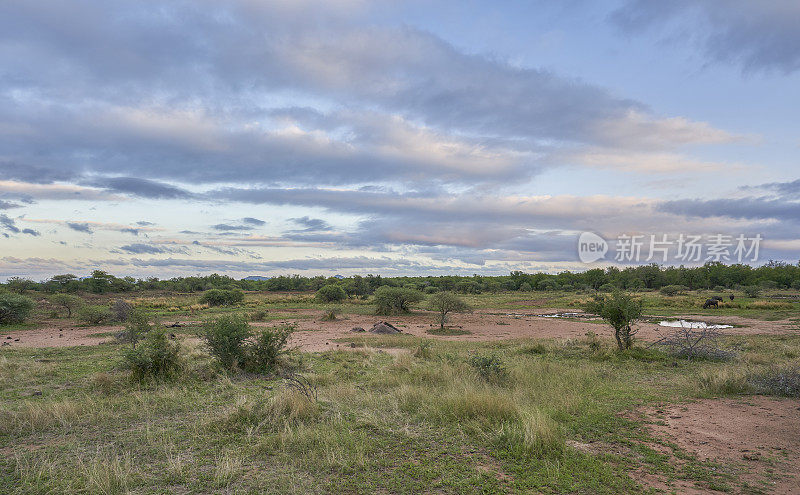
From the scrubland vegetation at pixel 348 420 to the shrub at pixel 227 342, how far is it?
0.14 feet

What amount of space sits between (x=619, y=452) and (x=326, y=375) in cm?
762

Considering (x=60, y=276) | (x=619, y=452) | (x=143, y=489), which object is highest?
(x=619, y=452)

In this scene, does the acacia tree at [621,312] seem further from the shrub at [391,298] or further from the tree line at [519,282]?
the tree line at [519,282]

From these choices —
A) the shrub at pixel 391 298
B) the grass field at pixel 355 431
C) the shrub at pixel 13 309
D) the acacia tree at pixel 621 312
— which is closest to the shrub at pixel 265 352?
the grass field at pixel 355 431

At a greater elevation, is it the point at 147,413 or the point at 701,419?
the point at 701,419

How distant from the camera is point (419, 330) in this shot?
26562 mm

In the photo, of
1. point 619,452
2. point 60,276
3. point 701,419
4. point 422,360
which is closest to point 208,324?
point 422,360

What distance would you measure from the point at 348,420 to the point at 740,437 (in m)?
6.84

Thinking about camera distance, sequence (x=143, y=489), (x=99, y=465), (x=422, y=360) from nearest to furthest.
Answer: (x=143, y=489) → (x=99, y=465) → (x=422, y=360)

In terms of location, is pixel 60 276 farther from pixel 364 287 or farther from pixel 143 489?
pixel 143 489

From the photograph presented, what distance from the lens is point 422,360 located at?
14414mm

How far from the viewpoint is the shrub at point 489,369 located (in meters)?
10.9

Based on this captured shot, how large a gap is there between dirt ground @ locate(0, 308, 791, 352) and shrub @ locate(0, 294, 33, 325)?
1640 mm

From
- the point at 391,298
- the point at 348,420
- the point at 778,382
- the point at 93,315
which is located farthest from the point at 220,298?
the point at 778,382
